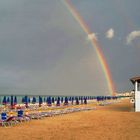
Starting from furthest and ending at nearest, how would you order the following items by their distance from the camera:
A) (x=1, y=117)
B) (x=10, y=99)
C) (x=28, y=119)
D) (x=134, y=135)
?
(x=10, y=99) → (x=28, y=119) → (x=1, y=117) → (x=134, y=135)

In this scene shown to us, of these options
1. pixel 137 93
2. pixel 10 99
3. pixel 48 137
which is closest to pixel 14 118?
pixel 48 137

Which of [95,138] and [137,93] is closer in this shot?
[95,138]

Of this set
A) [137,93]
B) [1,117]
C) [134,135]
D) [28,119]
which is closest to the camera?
[134,135]

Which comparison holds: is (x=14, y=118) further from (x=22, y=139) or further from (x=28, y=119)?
(x=22, y=139)

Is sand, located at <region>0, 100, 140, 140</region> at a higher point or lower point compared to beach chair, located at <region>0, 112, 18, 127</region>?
lower

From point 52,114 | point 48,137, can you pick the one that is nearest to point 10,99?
point 52,114

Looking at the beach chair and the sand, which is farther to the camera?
the beach chair

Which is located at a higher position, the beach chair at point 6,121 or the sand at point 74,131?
the beach chair at point 6,121

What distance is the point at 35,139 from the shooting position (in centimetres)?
1158

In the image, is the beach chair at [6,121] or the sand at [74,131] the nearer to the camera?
the sand at [74,131]

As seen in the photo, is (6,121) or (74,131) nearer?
(74,131)

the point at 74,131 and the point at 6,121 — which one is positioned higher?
the point at 6,121

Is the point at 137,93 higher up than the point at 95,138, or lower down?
higher up

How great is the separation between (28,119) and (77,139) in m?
9.50
